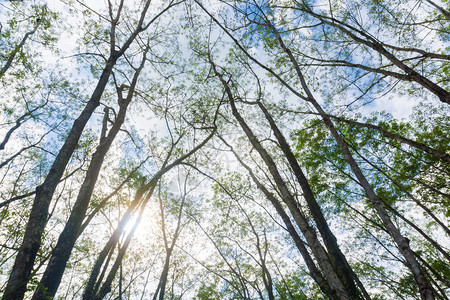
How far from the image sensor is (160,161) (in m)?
13.4

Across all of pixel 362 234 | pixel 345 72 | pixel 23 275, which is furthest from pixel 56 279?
pixel 362 234

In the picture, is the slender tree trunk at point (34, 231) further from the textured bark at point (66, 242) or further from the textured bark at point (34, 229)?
the textured bark at point (66, 242)

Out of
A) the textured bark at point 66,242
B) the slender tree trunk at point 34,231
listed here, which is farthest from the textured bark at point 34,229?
the textured bark at point 66,242

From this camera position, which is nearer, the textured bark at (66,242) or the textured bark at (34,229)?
the textured bark at (34,229)

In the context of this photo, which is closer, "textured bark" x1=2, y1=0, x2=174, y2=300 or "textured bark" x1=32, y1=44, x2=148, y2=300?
"textured bark" x1=2, y1=0, x2=174, y2=300

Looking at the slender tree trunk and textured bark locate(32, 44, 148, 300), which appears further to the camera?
textured bark locate(32, 44, 148, 300)

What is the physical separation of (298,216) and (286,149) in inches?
94.7

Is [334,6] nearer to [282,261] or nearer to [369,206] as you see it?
[369,206]

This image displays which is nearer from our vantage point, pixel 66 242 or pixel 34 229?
pixel 34 229

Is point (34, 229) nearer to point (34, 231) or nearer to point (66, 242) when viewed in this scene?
point (34, 231)

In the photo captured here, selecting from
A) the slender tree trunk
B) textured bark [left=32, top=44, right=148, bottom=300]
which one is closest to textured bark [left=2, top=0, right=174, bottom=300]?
the slender tree trunk

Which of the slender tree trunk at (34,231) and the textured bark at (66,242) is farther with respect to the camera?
the textured bark at (66,242)

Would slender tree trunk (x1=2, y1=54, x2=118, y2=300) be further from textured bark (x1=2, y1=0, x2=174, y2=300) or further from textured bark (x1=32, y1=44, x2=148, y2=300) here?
textured bark (x1=32, y1=44, x2=148, y2=300)

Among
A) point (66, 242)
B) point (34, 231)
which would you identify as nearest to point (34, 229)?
point (34, 231)
